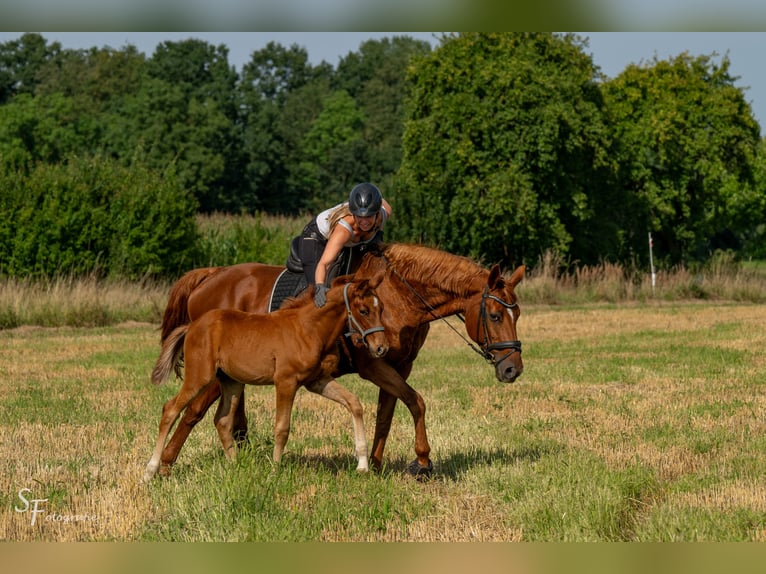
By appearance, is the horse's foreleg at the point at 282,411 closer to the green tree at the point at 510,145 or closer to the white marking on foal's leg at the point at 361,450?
the white marking on foal's leg at the point at 361,450

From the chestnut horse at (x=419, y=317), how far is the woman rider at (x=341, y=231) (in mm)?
262

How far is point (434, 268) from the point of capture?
8414 mm

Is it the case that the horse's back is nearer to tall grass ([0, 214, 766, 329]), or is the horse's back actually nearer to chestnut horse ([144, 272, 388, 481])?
chestnut horse ([144, 272, 388, 481])

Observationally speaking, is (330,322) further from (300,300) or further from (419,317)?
(419,317)

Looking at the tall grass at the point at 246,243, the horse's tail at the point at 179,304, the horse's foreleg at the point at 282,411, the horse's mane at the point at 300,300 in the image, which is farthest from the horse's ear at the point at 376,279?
the tall grass at the point at 246,243

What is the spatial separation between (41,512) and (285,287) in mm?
3001

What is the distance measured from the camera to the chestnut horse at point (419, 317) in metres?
8.16

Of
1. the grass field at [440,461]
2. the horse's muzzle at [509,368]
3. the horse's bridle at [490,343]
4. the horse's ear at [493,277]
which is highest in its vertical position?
the horse's ear at [493,277]

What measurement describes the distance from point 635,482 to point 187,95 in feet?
242

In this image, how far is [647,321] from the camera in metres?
26.3

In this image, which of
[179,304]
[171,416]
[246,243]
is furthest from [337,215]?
[246,243]

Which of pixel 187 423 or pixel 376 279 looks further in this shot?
pixel 187 423

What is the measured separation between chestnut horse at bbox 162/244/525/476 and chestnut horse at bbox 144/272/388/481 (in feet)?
1.02

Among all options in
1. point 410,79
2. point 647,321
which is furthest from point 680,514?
point 410,79
